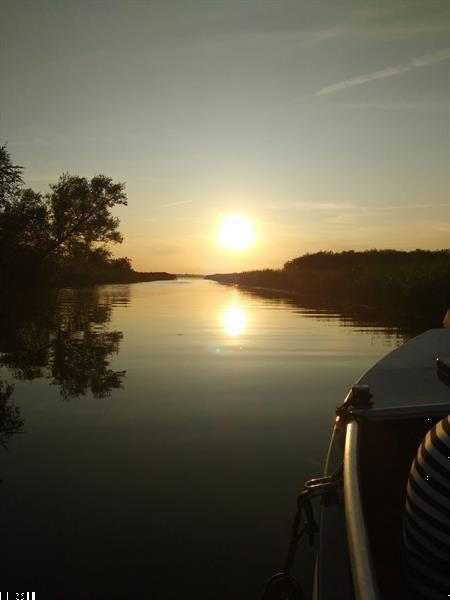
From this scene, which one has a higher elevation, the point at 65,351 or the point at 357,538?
the point at 357,538

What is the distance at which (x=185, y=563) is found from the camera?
419cm

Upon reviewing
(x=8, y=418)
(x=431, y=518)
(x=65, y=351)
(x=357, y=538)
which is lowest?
(x=8, y=418)

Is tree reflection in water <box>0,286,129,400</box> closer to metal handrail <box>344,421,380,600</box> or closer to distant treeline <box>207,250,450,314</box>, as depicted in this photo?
metal handrail <box>344,421,380,600</box>

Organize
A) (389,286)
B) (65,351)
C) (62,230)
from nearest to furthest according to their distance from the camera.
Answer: (65,351) → (389,286) → (62,230)

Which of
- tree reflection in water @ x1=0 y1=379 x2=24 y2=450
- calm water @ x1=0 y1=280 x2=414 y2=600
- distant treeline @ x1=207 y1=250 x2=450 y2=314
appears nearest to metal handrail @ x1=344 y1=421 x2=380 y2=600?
calm water @ x1=0 y1=280 x2=414 y2=600

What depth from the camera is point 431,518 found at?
2375mm

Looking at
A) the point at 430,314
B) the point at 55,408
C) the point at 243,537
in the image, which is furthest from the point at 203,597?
the point at 430,314

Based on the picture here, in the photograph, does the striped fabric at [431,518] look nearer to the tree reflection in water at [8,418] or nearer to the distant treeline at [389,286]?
the tree reflection in water at [8,418]

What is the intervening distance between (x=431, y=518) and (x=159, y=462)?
4402mm

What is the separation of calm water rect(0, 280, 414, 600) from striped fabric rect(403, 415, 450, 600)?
183 cm

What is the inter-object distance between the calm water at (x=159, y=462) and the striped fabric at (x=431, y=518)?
1825 millimetres

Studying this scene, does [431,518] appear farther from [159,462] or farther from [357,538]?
[159,462]

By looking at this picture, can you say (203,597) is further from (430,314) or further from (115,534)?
(430,314)

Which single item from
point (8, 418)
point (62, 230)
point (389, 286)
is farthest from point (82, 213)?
point (8, 418)
